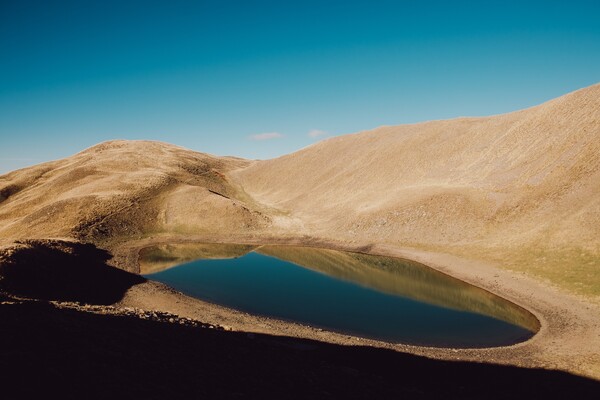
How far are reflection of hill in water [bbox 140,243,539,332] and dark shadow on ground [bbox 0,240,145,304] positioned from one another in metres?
7.94

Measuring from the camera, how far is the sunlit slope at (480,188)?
133ft

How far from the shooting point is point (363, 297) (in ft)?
110

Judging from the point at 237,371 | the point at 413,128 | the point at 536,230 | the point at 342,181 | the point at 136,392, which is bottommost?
the point at 237,371

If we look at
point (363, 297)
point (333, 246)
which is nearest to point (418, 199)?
point (333, 246)

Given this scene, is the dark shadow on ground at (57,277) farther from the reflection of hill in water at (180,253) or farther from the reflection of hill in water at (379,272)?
the reflection of hill in water at (379,272)

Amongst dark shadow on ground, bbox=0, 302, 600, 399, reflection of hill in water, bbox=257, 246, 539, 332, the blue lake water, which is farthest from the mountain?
dark shadow on ground, bbox=0, 302, 600, 399

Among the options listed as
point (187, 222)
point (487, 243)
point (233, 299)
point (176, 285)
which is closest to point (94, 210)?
point (187, 222)

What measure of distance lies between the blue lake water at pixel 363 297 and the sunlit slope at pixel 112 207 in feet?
59.2

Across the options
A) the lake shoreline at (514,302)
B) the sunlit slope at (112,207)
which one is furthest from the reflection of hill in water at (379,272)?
the sunlit slope at (112,207)

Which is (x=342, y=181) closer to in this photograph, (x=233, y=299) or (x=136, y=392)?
(x=233, y=299)

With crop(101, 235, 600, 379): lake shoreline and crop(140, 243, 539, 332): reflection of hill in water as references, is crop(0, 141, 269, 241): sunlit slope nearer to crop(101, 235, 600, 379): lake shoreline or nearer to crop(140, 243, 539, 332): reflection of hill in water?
crop(140, 243, 539, 332): reflection of hill in water

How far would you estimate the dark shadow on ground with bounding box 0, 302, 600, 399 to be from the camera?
1012cm

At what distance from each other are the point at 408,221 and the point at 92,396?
50675 mm

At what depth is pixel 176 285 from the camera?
120 feet
